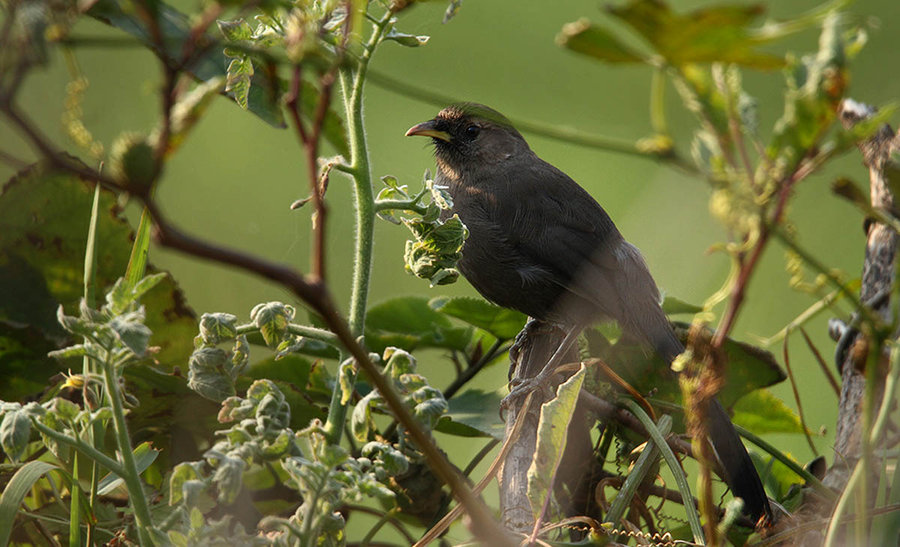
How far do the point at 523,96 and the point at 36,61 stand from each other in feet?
5.87

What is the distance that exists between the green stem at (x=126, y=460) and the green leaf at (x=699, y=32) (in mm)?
625

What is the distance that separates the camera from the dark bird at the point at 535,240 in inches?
104

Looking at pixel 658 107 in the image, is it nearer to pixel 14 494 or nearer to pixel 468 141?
pixel 14 494

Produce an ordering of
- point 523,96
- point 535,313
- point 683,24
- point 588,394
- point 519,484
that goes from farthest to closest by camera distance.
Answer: point 535,313, point 523,96, point 588,394, point 519,484, point 683,24

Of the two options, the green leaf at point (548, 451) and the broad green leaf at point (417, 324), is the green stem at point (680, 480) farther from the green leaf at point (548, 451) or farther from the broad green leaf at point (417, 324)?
the broad green leaf at point (417, 324)

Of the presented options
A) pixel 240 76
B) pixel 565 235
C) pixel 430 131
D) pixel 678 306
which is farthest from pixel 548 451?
pixel 430 131

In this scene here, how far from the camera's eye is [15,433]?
843 millimetres

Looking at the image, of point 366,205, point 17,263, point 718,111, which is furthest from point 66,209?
point 718,111

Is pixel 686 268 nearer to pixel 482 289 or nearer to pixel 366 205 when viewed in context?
pixel 366 205

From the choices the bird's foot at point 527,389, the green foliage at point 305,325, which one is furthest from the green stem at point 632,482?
the bird's foot at point 527,389

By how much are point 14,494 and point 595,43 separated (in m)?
0.78

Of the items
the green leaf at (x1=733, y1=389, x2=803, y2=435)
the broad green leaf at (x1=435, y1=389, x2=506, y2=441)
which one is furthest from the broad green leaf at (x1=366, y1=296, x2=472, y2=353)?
the green leaf at (x1=733, y1=389, x2=803, y2=435)

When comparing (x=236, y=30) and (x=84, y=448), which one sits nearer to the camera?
(x=84, y=448)

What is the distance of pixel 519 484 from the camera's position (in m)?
1.28
